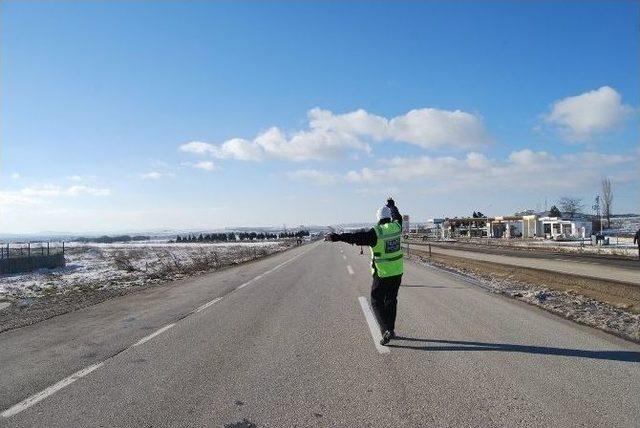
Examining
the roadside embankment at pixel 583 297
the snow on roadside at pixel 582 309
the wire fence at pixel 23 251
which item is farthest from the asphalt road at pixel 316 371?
the wire fence at pixel 23 251

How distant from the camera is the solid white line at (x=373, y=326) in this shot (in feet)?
23.2

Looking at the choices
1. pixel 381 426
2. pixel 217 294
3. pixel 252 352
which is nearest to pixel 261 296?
pixel 217 294

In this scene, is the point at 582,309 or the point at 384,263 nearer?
the point at 384,263

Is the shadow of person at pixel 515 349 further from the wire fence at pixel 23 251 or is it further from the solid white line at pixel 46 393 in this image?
the wire fence at pixel 23 251

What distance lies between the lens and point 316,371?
19.5ft

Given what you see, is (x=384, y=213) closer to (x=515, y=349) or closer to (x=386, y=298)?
(x=386, y=298)

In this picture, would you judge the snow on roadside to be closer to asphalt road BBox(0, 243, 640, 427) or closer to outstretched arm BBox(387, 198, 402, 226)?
asphalt road BBox(0, 243, 640, 427)

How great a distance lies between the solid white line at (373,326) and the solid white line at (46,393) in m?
3.71

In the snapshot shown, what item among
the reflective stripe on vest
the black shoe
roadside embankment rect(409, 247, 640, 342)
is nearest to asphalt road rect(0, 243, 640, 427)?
the black shoe

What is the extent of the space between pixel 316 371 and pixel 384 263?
7.49 feet

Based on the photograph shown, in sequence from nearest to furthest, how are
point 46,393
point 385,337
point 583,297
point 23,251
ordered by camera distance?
point 46,393
point 385,337
point 583,297
point 23,251

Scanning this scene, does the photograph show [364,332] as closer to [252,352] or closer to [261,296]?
[252,352]

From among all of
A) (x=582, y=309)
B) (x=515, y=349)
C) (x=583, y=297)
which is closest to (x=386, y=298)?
(x=515, y=349)

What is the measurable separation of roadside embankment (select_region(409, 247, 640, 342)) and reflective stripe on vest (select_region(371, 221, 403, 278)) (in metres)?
3.79
